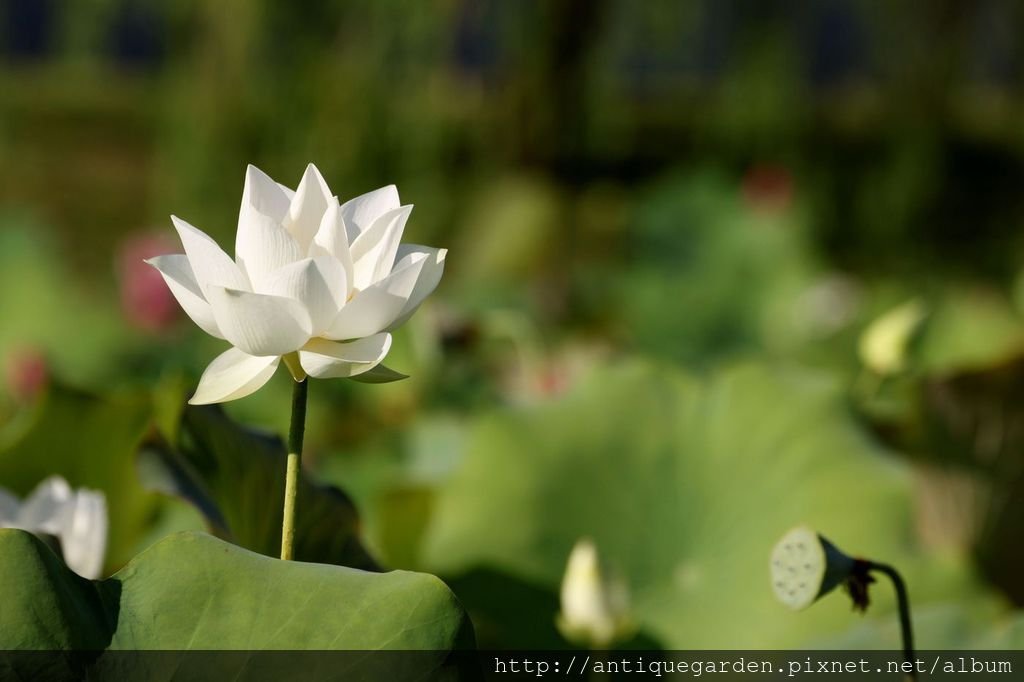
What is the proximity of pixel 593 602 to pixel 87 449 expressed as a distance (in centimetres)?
32

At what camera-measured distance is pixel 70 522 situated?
520mm

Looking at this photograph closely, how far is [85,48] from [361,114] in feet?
1.76

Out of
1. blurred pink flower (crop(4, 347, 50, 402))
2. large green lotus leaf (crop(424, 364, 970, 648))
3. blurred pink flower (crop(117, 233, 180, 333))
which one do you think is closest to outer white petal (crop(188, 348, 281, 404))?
large green lotus leaf (crop(424, 364, 970, 648))

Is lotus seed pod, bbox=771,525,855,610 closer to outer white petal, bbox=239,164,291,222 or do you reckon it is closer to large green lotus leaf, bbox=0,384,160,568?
outer white petal, bbox=239,164,291,222

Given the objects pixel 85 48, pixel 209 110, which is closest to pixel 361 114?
pixel 209 110

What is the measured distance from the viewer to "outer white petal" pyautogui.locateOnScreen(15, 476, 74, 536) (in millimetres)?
521

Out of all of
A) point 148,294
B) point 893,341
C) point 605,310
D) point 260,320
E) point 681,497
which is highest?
point 260,320

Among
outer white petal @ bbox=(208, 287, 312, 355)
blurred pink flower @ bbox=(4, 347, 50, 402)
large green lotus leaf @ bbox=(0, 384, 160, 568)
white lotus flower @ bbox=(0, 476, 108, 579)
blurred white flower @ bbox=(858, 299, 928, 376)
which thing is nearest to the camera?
outer white petal @ bbox=(208, 287, 312, 355)

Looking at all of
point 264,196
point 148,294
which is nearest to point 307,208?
point 264,196

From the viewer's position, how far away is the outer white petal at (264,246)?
41 cm

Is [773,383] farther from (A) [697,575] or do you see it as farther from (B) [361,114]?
(B) [361,114]

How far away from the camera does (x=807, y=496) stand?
2.60 feet

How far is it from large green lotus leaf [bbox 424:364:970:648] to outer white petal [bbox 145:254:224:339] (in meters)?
0.40

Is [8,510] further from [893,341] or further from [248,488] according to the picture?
[893,341]
